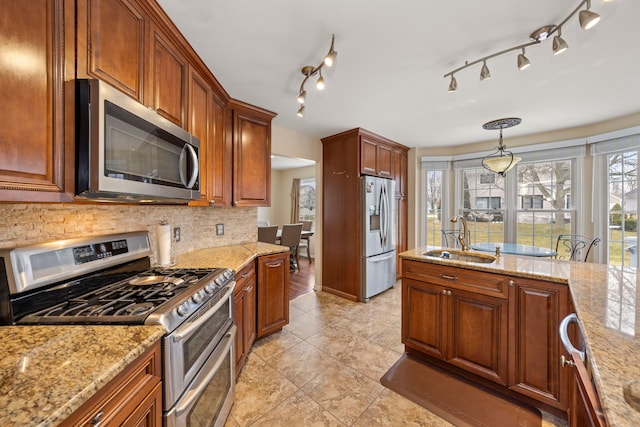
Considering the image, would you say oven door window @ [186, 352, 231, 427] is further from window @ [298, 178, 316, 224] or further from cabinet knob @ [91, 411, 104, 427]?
window @ [298, 178, 316, 224]

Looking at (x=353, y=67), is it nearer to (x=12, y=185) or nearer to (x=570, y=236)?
(x=12, y=185)

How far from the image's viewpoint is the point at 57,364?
2.33ft

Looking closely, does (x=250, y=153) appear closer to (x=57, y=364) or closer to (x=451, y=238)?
(x=57, y=364)

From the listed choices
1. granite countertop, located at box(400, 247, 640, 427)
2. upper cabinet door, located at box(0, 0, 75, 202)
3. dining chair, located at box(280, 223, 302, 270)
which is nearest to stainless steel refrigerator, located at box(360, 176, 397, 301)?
granite countertop, located at box(400, 247, 640, 427)

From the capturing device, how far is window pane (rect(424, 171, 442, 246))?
4570 millimetres

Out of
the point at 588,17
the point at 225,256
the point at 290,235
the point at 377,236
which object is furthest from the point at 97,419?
the point at 290,235

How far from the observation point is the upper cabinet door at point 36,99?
764mm

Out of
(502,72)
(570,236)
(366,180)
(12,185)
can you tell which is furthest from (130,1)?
(570,236)

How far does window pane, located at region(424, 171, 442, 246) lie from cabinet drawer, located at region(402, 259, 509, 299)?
2718 mm

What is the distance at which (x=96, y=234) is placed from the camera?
1.48 m

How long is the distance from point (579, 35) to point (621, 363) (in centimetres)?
199

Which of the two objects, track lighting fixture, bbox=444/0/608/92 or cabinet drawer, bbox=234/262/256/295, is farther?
cabinet drawer, bbox=234/262/256/295

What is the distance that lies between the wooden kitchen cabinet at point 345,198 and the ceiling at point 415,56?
0.61m

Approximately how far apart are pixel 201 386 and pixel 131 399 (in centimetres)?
42
